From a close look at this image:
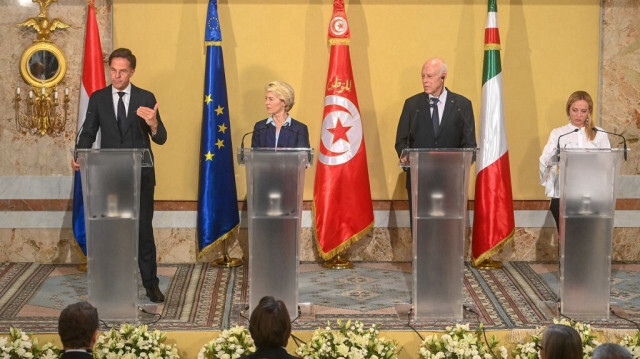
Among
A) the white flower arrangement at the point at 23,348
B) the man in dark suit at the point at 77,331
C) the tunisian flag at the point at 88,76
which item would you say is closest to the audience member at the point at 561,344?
the man in dark suit at the point at 77,331

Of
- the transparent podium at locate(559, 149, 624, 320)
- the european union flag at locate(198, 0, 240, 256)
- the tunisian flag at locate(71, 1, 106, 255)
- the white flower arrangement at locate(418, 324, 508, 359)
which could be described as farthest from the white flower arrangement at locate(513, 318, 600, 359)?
the tunisian flag at locate(71, 1, 106, 255)

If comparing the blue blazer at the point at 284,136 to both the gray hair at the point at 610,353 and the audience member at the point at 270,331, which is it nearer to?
the audience member at the point at 270,331

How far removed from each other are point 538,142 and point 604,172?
2.26 metres

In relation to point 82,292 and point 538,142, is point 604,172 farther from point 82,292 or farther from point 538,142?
point 82,292

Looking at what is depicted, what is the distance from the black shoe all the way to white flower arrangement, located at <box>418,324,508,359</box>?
1.94 meters

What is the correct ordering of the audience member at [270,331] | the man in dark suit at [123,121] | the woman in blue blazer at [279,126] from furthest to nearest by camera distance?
the woman in blue blazer at [279,126], the man in dark suit at [123,121], the audience member at [270,331]

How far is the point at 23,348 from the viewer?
5914 mm

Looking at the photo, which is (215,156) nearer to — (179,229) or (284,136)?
(179,229)

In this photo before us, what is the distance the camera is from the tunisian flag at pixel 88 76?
8.16m

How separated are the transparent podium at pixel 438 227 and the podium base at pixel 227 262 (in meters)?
2.25

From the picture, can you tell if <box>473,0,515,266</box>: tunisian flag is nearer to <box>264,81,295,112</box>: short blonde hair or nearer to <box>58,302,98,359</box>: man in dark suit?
<box>264,81,295,112</box>: short blonde hair

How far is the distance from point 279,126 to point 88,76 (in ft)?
6.07

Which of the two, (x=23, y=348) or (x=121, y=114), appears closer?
(x=23, y=348)

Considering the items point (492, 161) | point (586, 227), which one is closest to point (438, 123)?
point (492, 161)
